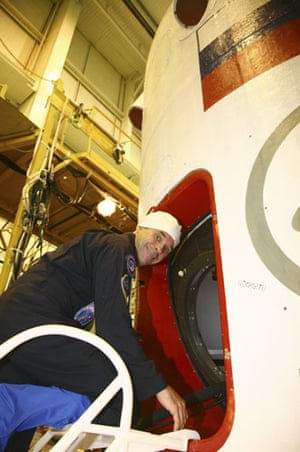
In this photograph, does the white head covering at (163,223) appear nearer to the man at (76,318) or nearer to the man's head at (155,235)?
the man's head at (155,235)

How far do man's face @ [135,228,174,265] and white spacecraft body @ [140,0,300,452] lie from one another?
0.60 feet

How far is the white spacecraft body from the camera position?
739 mm

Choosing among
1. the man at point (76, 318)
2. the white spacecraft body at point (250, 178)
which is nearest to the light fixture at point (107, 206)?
the white spacecraft body at point (250, 178)

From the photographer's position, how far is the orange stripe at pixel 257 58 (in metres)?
1.10

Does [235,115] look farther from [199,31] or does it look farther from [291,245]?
[199,31]

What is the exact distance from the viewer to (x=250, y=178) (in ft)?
3.20

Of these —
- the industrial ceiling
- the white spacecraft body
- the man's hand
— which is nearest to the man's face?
the white spacecraft body

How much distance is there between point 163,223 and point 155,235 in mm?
83

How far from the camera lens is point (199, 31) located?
1.55 meters

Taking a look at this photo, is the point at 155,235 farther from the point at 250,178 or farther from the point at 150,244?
the point at 250,178

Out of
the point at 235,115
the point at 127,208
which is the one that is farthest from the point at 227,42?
the point at 127,208

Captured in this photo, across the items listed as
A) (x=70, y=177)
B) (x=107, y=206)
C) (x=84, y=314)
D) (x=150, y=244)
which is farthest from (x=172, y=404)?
(x=70, y=177)

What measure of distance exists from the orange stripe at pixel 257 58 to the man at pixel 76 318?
2.82 ft

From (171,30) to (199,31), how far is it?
46cm
